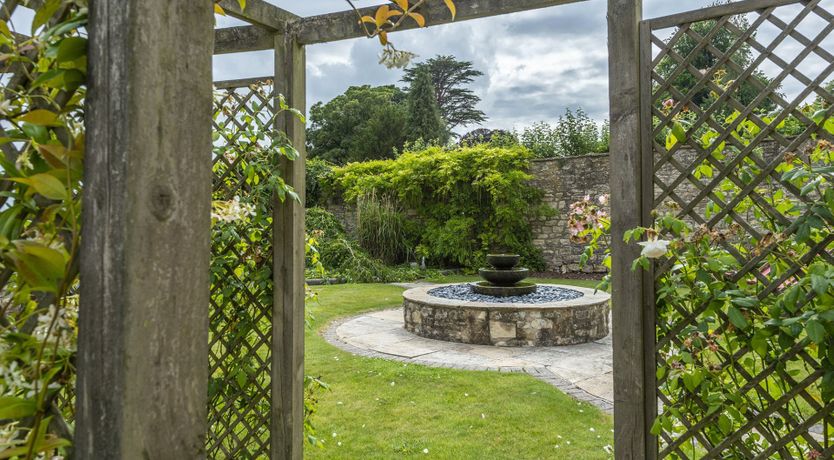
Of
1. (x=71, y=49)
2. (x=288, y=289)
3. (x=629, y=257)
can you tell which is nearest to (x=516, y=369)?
(x=288, y=289)

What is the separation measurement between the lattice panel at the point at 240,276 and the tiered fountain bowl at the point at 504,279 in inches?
155

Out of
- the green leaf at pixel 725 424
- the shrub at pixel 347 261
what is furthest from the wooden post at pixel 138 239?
the shrub at pixel 347 261

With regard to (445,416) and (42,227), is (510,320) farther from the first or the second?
(42,227)

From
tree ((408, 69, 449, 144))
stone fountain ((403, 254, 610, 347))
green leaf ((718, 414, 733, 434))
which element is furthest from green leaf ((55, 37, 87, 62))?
tree ((408, 69, 449, 144))

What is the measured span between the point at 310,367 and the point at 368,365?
18.4 inches

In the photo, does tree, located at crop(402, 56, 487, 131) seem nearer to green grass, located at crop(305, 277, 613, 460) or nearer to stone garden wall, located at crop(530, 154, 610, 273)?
stone garden wall, located at crop(530, 154, 610, 273)

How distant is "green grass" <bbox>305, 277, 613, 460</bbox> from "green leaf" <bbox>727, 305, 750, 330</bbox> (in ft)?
4.76

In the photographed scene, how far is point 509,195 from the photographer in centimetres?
964

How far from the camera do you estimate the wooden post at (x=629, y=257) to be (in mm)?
1656

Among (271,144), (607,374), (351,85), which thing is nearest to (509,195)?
(607,374)

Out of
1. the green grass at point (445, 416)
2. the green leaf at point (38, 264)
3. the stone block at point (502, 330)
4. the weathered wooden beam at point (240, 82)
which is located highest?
the weathered wooden beam at point (240, 82)

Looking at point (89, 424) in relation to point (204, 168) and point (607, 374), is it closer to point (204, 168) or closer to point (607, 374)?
point (204, 168)

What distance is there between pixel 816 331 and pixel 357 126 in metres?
22.6

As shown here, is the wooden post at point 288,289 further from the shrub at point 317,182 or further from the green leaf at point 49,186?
the shrub at point 317,182
